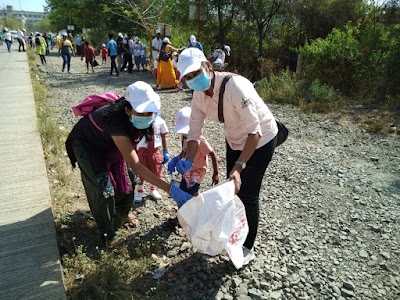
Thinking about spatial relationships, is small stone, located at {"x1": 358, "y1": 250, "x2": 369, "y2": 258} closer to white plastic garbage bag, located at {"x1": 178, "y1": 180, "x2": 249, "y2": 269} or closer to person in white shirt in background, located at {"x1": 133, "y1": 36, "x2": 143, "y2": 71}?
white plastic garbage bag, located at {"x1": 178, "y1": 180, "x2": 249, "y2": 269}

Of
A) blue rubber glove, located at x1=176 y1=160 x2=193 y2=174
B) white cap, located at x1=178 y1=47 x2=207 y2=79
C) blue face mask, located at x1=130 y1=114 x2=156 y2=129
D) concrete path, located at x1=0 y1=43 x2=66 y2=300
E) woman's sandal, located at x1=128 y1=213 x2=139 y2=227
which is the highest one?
white cap, located at x1=178 y1=47 x2=207 y2=79

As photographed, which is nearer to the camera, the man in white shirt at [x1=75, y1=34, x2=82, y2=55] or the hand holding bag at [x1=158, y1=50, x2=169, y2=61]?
the hand holding bag at [x1=158, y1=50, x2=169, y2=61]

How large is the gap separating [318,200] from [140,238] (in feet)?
6.97

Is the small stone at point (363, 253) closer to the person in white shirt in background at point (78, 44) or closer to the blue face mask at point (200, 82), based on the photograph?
the blue face mask at point (200, 82)

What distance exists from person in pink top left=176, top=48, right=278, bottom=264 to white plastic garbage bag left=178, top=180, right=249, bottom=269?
129mm

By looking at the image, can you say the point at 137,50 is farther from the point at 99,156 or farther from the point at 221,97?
the point at 221,97

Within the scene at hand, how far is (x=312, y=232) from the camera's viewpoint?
3117 millimetres

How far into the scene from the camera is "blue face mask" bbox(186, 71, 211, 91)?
2125 mm

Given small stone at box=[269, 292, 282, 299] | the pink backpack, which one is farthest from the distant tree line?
the pink backpack

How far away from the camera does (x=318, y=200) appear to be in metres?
3.72

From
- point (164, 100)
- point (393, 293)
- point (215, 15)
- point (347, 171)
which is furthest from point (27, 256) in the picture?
point (215, 15)

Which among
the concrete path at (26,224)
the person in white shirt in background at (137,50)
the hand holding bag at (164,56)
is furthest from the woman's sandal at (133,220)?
the person in white shirt in background at (137,50)

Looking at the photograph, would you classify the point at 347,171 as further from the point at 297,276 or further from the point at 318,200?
the point at 297,276

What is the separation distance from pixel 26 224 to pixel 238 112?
7.29 feet
